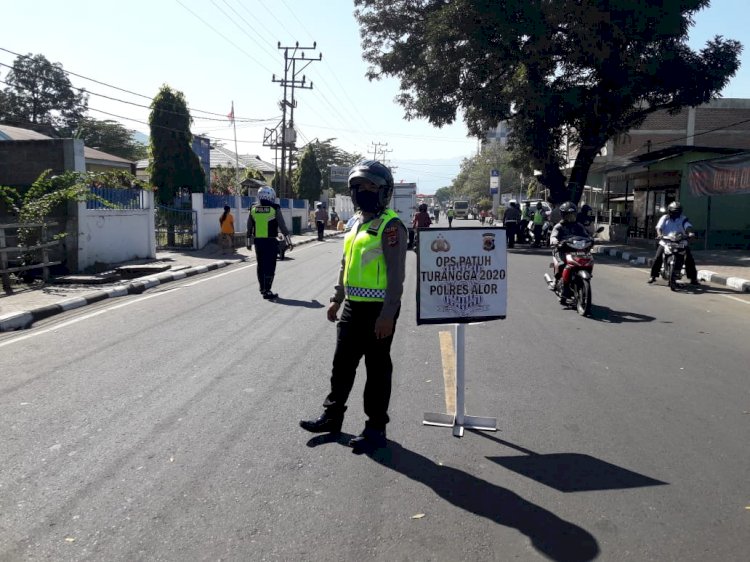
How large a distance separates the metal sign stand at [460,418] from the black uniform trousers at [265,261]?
6.77 metres

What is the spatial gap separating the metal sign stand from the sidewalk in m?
6.40

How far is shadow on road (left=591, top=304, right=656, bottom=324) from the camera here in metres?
9.41

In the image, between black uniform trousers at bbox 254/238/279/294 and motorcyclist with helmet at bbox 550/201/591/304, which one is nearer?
motorcyclist with helmet at bbox 550/201/591/304

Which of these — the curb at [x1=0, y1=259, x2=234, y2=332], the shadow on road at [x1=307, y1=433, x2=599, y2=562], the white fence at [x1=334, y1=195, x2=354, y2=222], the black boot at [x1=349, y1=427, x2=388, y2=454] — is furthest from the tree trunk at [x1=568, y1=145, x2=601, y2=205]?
the white fence at [x1=334, y1=195, x2=354, y2=222]

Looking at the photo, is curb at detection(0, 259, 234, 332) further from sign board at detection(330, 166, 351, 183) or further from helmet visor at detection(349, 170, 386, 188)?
sign board at detection(330, 166, 351, 183)

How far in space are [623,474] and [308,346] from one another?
4064 mm

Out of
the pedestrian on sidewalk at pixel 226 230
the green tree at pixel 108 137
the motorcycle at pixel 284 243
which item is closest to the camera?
the motorcycle at pixel 284 243

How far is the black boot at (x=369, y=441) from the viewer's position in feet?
14.2

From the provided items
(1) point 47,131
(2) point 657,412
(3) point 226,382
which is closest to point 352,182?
(3) point 226,382

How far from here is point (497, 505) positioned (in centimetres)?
357

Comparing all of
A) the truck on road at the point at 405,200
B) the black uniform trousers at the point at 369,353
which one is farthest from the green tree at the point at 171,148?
the black uniform trousers at the point at 369,353

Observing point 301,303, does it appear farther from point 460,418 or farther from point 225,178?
point 225,178

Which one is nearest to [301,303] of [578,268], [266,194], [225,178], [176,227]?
[266,194]

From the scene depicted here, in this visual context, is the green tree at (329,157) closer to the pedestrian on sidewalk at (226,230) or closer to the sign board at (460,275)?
the pedestrian on sidewalk at (226,230)
